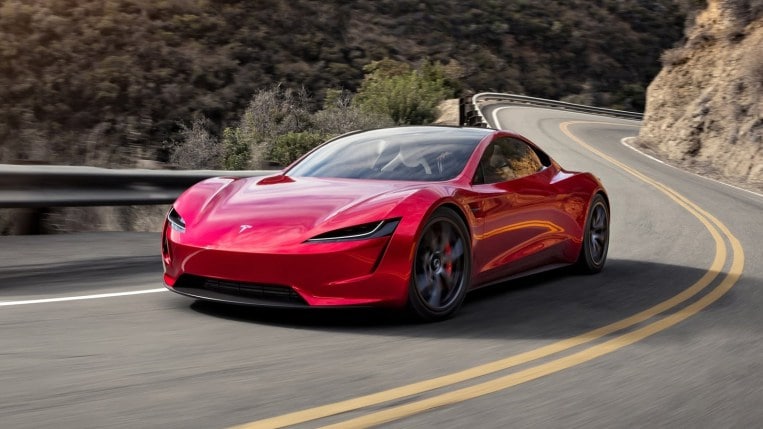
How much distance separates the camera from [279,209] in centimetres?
614

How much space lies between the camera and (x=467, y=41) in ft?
234

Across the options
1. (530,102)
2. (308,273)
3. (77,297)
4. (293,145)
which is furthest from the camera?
(530,102)

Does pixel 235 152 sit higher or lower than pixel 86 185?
lower

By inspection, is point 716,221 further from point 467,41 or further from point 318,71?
point 467,41

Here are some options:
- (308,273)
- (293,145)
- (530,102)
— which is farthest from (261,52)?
(308,273)

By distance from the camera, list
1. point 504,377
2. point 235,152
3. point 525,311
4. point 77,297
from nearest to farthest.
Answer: point 504,377, point 77,297, point 525,311, point 235,152

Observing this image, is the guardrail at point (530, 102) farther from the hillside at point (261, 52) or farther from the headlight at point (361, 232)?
the headlight at point (361, 232)

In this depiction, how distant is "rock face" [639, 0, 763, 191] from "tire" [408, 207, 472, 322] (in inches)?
837

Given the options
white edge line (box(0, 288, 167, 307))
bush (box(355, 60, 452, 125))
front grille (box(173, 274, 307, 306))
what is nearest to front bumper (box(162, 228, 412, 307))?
front grille (box(173, 274, 307, 306))

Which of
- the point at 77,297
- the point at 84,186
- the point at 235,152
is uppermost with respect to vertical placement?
the point at 84,186

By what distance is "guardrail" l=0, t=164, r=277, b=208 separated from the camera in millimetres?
8852

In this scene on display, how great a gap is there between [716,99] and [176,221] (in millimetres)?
28029

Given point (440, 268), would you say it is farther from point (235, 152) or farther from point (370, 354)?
point (235, 152)

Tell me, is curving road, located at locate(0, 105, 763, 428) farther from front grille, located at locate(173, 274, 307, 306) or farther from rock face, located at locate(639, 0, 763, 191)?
rock face, located at locate(639, 0, 763, 191)
